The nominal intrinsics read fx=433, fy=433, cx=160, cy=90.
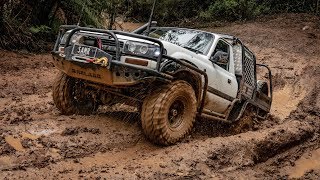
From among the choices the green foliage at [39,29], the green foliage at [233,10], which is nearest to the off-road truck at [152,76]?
the green foliage at [39,29]

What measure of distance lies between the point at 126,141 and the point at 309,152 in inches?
128

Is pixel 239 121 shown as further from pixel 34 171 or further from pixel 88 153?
pixel 34 171

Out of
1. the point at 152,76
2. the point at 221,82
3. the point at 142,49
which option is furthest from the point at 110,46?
the point at 221,82

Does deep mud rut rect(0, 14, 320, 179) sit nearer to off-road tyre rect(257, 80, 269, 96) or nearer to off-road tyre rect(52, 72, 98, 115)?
off-road tyre rect(52, 72, 98, 115)

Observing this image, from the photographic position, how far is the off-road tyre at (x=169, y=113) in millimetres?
5699

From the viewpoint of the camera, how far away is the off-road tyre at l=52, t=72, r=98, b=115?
6.81 meters

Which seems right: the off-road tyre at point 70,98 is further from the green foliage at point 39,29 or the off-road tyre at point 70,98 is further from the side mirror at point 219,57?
the green foliage at point 39,29

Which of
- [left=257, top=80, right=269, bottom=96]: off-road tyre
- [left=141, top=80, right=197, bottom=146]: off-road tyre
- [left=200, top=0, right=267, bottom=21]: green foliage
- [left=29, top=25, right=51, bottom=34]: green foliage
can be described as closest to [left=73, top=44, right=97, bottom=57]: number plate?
[left=141, top=80, right=197, bottom=146]: off-road tyre

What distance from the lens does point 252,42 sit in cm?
1747

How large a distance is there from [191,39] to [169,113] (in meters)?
1.70

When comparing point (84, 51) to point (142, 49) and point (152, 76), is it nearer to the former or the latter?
point (142, 49)

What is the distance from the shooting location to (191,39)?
23.8ft

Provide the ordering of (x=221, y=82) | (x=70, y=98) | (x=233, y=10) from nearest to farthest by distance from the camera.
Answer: (x=70, y=98) → (x=221, y=82) → (x=233, y=10)

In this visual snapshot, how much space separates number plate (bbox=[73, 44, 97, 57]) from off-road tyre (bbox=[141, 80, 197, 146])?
95cm
